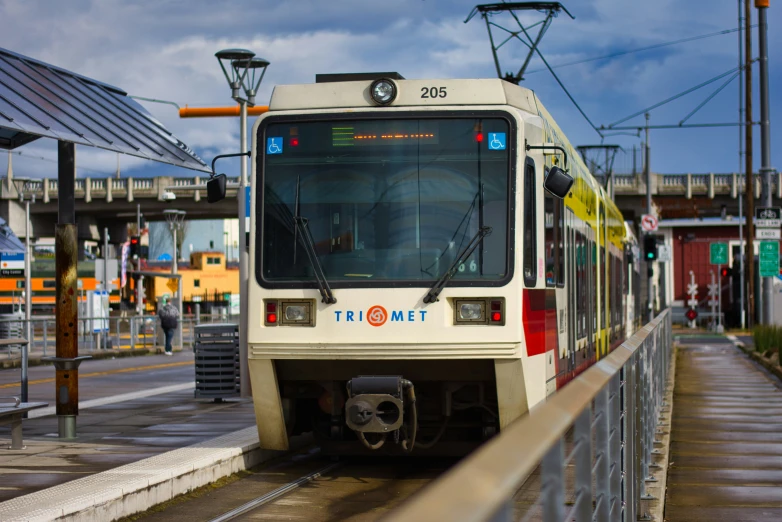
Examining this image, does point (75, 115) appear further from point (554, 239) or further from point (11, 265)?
point (11, 265)

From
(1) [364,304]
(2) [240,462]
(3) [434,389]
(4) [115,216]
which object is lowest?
(2) [240,462]

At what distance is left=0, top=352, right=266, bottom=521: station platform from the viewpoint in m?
7.90

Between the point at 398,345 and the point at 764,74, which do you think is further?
the point at 764,74

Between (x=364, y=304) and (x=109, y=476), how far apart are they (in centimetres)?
233

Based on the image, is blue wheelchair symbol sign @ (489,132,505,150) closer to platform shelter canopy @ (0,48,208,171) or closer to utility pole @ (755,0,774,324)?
platform shelter canopy @ (0,48,208,171)

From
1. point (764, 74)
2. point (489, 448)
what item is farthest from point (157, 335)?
point (489, 448)

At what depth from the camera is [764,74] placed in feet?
106

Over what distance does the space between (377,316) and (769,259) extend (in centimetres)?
2416

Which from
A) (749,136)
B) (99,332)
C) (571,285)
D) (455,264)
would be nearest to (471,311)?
(455,264)

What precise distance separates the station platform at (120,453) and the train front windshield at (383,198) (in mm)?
1764

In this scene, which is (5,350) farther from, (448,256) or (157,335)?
(157,335)

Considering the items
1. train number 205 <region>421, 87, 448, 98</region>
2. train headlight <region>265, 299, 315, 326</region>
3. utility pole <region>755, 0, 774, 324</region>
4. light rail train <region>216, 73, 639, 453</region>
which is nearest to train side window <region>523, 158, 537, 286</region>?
light rail train <region>216, 73, 639, 453</region>

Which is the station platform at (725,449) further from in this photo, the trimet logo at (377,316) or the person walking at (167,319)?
the person walking at (167,319)

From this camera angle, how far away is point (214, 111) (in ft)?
74.4
